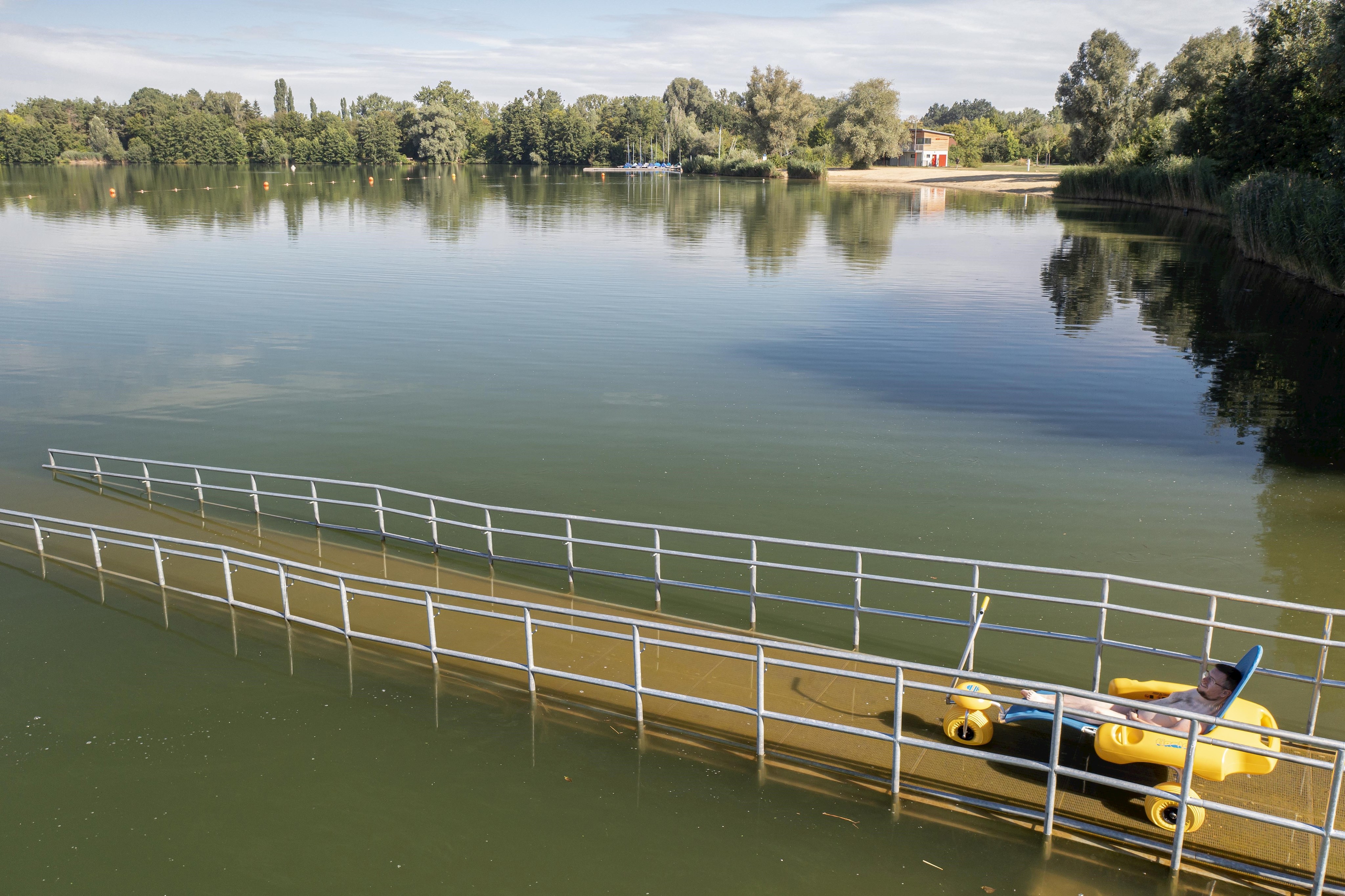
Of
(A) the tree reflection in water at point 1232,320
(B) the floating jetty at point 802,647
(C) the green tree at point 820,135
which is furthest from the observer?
(C) the green tree at point 820,135

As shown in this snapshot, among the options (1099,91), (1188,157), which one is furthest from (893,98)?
(1188,157)

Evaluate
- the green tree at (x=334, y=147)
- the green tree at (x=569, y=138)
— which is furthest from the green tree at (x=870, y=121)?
the green tree at (x=334, y=147)

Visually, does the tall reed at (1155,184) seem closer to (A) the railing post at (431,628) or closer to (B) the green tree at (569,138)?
(A) the railing post at (431,628)

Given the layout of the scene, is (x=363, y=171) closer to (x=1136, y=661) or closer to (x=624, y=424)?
(x=624, y=424)

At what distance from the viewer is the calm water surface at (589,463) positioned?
8172mm

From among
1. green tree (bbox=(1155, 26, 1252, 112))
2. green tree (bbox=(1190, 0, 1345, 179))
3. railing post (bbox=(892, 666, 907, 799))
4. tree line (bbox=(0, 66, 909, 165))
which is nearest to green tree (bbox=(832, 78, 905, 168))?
tree line (bbox=(0, 66, 909, 165))

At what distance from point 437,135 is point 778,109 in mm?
60682

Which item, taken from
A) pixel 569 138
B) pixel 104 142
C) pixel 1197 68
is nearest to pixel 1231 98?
pixel 1197 68

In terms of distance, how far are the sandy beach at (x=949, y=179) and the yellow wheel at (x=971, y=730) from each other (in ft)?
307

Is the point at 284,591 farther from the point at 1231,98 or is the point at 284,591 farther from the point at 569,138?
the point at 569,138

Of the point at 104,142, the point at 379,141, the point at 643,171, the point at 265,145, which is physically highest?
the point at 379,141

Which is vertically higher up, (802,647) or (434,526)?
(802,647)

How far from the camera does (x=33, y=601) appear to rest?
12.7 metres

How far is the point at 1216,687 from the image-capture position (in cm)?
802
